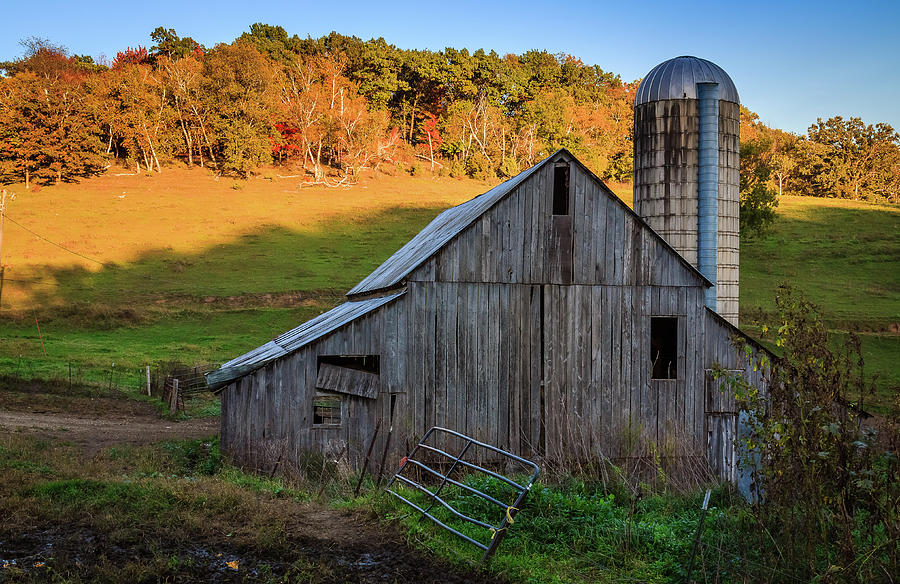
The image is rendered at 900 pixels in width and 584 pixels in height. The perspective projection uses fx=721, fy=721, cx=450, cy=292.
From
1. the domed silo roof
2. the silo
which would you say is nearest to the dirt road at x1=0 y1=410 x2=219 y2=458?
the silo

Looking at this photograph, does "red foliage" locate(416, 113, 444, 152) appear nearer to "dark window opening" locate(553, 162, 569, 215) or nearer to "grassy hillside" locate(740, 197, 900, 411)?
"grassy hillside" locate(740, 197, 900, 411)

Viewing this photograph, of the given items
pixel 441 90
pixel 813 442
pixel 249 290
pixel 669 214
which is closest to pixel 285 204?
pixel 249 290

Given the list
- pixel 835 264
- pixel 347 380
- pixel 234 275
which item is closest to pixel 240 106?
pixel 234 275

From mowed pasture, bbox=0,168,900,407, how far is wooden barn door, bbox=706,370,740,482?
31.5 feet

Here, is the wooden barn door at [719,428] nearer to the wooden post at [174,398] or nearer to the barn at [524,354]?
the barn at [524,354]

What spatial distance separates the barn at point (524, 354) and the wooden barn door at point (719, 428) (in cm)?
3

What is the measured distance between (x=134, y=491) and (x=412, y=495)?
3.34 m

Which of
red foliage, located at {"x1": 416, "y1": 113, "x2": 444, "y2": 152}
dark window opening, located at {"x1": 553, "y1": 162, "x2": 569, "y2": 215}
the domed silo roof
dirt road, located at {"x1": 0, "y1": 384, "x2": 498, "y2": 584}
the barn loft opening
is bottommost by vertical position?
dirt road, located at {"x1": 0, "y1": 384, "x2": 498, "y2": 584}

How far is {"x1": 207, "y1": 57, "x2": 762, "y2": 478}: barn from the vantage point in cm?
1342

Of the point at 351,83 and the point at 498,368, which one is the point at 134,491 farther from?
the point at 351,83

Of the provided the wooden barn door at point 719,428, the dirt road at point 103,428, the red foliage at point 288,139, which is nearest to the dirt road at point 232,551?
the dirt road at point 103,428

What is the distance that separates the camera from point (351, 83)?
74438 mm

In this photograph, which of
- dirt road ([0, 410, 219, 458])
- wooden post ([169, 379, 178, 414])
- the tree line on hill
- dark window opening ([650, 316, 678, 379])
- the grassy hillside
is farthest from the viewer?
the tree line on hill

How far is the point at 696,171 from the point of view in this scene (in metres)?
18.2
